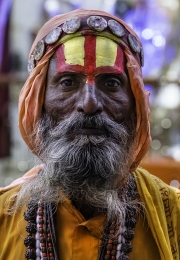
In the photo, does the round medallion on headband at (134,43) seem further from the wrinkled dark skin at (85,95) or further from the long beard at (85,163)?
the long beard at (85,163)

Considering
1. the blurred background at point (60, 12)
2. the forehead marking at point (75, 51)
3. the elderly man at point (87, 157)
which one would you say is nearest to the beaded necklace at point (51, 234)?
the elderly man at point (87, 157)

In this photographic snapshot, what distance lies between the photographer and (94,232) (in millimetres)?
2221

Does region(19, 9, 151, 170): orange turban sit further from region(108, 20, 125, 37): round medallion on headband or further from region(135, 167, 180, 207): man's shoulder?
region(135, 167, 180, 207): man's shoulder

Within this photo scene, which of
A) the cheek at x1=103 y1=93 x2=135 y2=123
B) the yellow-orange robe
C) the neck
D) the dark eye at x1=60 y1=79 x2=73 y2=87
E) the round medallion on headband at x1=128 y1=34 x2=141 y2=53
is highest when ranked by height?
the round medallion on headband at x1=128 y1=34 x2=141 y2=53

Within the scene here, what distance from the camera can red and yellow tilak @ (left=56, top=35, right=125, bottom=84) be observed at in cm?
227

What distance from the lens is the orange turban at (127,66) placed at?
2326mm

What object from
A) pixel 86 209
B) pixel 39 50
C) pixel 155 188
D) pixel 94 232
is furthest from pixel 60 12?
pixel 94 232

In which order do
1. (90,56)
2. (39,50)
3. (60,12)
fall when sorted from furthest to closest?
(60,12), (39,50), (90,56)

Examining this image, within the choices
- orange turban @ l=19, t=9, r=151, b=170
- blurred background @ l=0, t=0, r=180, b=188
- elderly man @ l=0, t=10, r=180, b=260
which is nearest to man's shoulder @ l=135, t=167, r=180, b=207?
elderly man @ l=0, t=10, r=180, b=260

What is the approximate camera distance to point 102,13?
242 cm

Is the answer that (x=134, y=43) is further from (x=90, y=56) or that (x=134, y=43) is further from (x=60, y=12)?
(x=60, y=12)

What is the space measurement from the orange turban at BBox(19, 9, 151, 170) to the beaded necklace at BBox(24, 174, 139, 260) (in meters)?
0.26

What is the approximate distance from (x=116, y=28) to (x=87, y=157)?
638 mm

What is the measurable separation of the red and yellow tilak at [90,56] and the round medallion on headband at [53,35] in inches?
1.9
